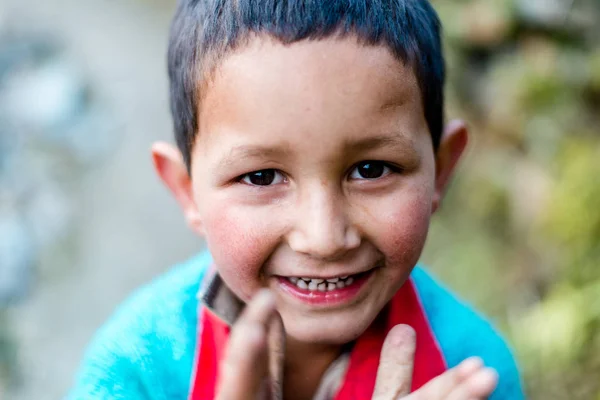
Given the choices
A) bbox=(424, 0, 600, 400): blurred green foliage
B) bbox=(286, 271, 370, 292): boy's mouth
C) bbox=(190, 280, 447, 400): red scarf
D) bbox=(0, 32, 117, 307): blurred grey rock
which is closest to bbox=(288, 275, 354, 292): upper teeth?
bbox=(286, 271, 370, 292): boy's mouth

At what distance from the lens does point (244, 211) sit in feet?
4.59

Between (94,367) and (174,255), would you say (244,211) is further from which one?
(174,255)

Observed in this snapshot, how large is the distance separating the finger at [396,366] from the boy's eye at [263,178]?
348mm

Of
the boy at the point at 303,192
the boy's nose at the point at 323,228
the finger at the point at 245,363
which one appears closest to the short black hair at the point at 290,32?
the boy at the point at 303,192

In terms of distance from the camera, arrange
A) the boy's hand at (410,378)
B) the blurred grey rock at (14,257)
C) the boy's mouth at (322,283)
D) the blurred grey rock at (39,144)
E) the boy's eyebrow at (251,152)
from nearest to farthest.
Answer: the boy's hand at (410,378), the boy's eyebrow at (251,152), the boy's mouth at (322,283), the blurred grey rock at (14,257), the blurred grey rock at (39,144)

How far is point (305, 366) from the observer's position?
5.56ft

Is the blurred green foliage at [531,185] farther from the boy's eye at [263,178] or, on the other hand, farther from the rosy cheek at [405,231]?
the boy's eye at [263,178]

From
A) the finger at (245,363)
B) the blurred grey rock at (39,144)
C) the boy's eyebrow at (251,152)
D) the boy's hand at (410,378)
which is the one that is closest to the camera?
the finger at (245,363)

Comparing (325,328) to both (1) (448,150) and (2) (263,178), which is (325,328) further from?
(1) (448,150)

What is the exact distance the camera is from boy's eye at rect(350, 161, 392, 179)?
1.38 meters

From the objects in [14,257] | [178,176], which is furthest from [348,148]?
[14,257]

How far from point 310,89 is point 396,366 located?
1.66 feet

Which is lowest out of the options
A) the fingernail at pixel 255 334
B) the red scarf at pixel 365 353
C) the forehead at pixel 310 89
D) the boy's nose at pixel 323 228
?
the red scarf at pixel 365 353

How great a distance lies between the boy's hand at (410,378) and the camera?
1.20m
